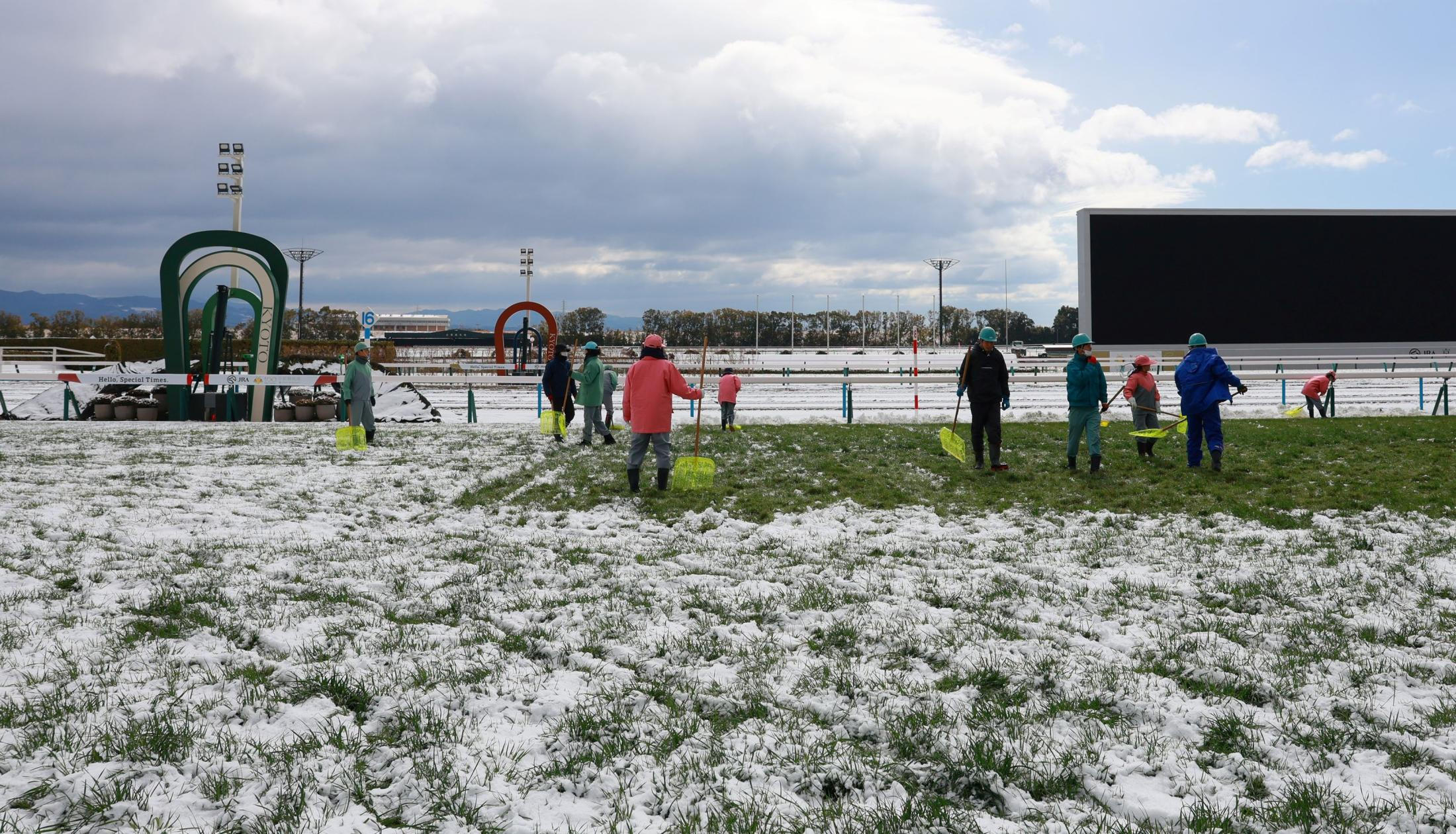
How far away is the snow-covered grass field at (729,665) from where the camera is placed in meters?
3.38

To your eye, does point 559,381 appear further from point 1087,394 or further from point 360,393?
point 1087,394

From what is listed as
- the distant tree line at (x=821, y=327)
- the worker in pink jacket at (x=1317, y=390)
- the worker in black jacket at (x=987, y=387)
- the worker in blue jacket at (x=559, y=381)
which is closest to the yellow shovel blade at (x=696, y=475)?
the worker in black jacket at (x=987, y=387)

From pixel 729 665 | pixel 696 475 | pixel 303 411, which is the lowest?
pixel 729 665

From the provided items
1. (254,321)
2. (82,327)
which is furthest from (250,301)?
(82,327)

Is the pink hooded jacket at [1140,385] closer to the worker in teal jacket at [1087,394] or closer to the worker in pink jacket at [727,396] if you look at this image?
the worker in teal jacket at [1087,394]

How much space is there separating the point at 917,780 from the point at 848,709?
69 cm

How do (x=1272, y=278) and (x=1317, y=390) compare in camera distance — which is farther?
(x=1272, y=278)

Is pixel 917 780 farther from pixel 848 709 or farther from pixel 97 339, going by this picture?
A: pixel 97 339

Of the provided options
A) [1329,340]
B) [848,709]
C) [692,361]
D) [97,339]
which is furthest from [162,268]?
[1329,340]

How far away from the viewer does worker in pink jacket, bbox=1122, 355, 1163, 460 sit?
13.8 m

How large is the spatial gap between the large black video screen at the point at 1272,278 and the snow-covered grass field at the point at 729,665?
95.6 ft

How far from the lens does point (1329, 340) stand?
37.7 metres

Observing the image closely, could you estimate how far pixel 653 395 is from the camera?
1056cm

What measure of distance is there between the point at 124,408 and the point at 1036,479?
22.6 meters
